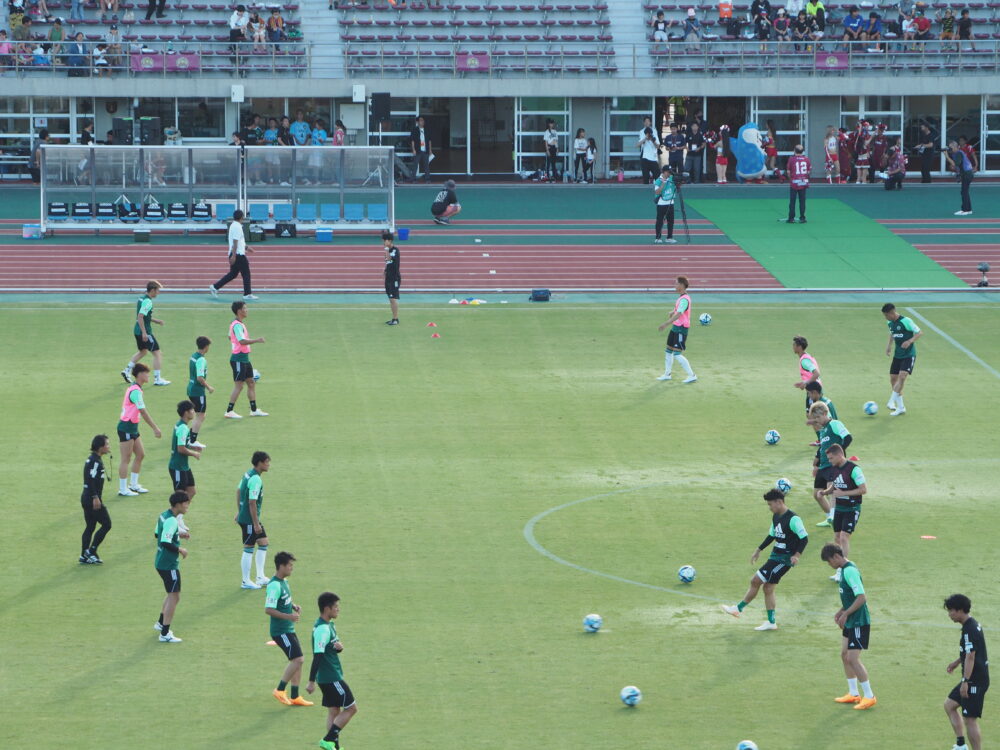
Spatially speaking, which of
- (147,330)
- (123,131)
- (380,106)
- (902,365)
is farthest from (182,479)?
(123,131)

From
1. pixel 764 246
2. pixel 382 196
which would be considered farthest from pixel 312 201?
pixel 764 246

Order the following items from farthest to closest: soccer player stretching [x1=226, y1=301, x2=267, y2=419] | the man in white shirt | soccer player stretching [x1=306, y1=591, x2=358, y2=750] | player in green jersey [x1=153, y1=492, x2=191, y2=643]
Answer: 1. the man in white shirt
2. soccer player stretching [x1=226, y1=301, x2=267, y2=419]
3. player in green jersey [x1=153, y1=492, x2=191, y2=643]
4. soccer player stretching [x1=306, y1=591, x2=358, y2=750]

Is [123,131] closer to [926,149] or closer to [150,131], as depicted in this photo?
[150,131]

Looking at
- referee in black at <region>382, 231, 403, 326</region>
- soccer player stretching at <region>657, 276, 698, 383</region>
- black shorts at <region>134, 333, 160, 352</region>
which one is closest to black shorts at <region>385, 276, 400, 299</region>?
referee in black at <region>382, 231, 403, 326</region>

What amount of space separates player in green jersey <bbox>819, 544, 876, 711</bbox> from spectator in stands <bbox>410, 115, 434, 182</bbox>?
35.0 metres

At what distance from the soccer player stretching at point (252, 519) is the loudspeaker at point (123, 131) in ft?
111

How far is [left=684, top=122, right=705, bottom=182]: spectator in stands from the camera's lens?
4734cm

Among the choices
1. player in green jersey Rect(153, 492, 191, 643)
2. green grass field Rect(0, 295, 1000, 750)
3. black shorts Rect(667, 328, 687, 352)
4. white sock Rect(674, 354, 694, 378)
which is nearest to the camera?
green grass field Rect(0, 295, 1000, 750)

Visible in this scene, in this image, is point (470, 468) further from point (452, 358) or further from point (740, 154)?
point (740, 154)

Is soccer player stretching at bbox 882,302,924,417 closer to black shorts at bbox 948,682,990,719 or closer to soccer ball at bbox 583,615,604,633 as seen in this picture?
soccer ball at bbox 583,615,604,633

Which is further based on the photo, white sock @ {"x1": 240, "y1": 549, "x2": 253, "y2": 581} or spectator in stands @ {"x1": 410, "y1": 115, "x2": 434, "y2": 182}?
spectator in stands @ {"x1": 410, "y1": 115, "x2": 434, "y2": 182}

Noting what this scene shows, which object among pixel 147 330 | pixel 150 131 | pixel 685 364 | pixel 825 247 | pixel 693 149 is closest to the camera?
pixel 147 330

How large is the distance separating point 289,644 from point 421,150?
35.9 m

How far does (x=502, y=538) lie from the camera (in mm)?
18609
